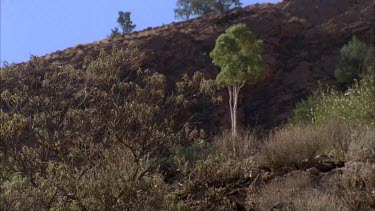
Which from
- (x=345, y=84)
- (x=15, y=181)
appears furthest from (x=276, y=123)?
(x=15, y=181)

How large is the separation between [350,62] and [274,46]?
5.95m

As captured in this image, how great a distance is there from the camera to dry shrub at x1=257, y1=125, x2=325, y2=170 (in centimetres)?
1011

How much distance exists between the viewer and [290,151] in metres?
10.2

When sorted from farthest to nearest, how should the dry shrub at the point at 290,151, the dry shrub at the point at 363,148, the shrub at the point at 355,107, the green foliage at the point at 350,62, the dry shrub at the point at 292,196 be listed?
the green foliage at the point at 350,62
the shrub at the point at 355,107
the dry shrub at the point at 290,151
the dry shrub at the point at 363,148
the dry shrub at the point at 292,196

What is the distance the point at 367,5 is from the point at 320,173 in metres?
26.7

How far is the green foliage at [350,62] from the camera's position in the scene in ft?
80.7

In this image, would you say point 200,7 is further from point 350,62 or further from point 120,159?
point 120,159

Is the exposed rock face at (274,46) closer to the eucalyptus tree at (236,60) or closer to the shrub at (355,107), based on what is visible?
the eucalyptus tree at (236,60)

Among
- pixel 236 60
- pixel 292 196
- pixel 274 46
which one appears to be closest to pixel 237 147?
pixel 292 196

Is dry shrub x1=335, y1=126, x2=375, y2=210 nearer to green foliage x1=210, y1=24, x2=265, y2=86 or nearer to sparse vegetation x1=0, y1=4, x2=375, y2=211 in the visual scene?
sparse vegetation x1=0, y1=4, x2=375, y2=211

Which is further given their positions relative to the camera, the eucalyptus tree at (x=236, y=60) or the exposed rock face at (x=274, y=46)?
the exposed rock face at (x=274, y=46)

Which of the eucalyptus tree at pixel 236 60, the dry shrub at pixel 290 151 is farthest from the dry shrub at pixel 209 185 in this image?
the eucalyptus tree at pixel 236 60

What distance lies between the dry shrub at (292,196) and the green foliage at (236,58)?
1052 centimetres

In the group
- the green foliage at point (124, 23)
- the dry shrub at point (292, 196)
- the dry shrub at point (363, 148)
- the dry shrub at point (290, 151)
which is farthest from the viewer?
the green foliage at point (124, 23)
